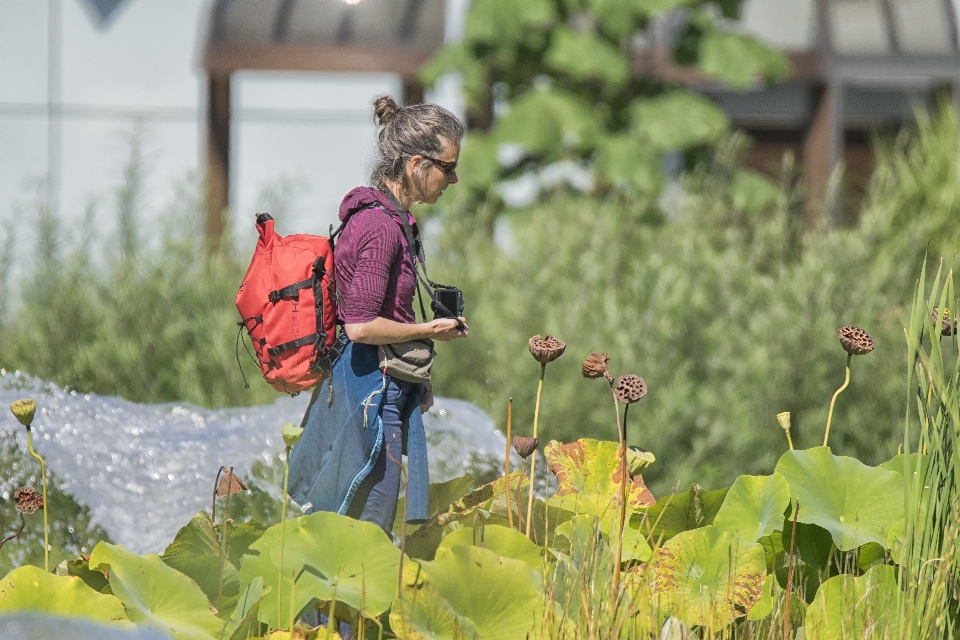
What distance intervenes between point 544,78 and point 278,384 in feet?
16.0

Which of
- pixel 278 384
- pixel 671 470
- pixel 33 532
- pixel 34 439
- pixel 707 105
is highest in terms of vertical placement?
pixel 707 105

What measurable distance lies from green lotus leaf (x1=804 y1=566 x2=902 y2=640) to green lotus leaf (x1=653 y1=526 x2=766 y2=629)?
109 millimetres

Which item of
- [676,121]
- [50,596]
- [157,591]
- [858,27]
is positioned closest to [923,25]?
[858,27]

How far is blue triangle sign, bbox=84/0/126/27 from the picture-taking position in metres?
6.68

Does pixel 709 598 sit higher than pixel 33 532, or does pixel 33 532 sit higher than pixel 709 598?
pixel 709 598

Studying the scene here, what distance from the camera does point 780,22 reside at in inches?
308

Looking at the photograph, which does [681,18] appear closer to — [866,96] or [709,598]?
[866,96]

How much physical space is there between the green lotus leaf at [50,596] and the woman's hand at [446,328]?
27.4 inches

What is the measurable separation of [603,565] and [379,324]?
562mm

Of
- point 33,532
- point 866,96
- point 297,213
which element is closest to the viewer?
point 33,532

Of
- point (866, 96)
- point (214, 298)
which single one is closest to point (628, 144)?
point (214, 298)

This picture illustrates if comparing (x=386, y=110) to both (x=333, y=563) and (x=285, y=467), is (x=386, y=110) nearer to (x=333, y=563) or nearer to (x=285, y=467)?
(x=285, y=467)

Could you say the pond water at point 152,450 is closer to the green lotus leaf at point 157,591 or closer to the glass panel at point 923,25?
the green lotus leaf at point 157,591

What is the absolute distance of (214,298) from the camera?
471 cm
